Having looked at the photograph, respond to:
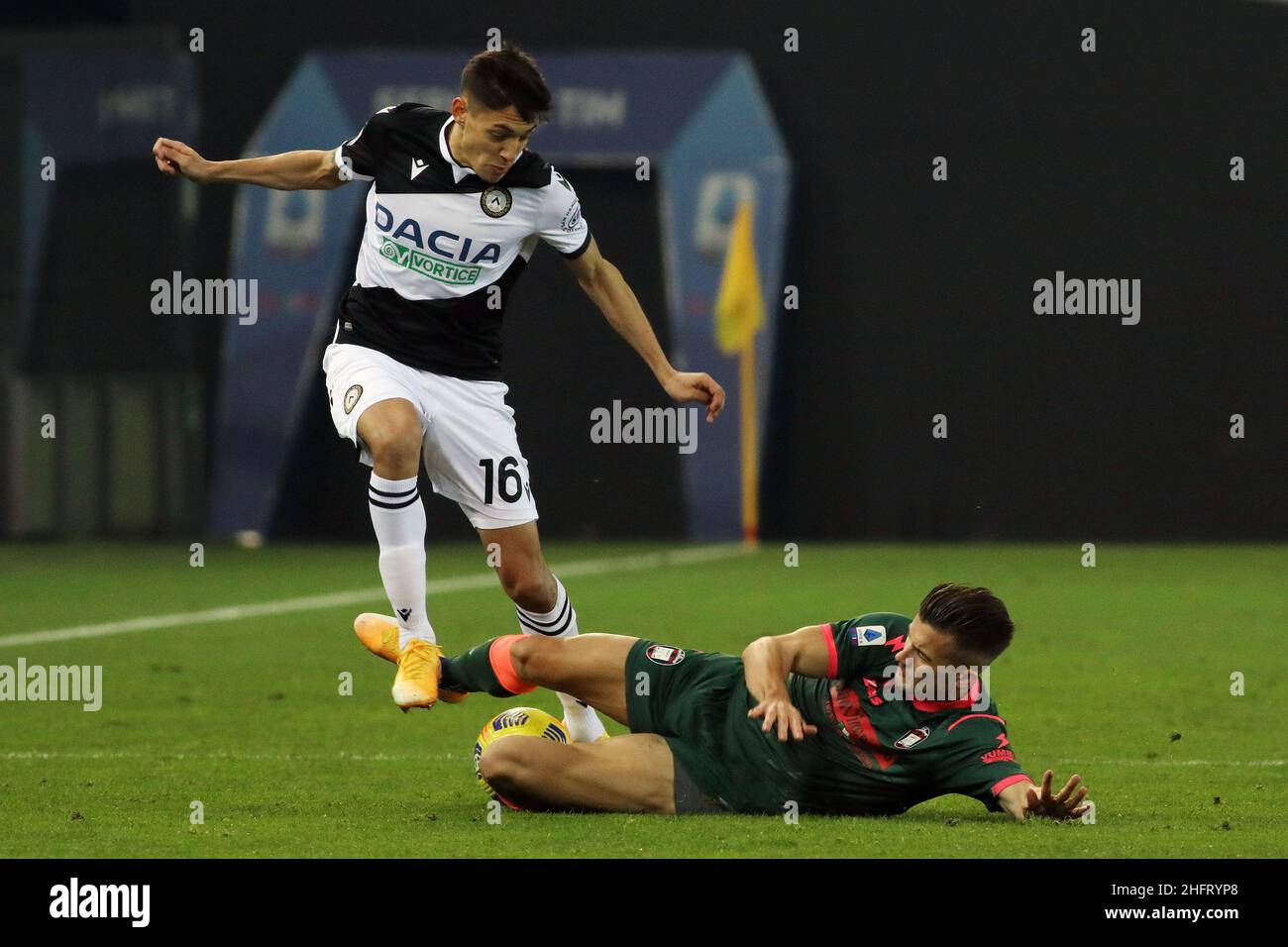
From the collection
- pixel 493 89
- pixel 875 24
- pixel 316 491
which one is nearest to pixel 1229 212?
pixel 875 24

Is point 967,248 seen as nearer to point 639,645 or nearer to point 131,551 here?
point 131,551

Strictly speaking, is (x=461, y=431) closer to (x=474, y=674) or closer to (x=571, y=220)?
(x=571, y=220)

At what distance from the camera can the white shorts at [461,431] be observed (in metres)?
7.07

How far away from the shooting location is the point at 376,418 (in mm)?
6828

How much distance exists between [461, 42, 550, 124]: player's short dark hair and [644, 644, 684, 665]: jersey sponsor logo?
1810mm

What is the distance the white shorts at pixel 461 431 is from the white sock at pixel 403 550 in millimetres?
181

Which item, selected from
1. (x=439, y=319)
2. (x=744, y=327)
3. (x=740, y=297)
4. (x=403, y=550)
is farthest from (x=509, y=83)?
(x=744, y=327)

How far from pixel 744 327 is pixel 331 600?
25.2 ft

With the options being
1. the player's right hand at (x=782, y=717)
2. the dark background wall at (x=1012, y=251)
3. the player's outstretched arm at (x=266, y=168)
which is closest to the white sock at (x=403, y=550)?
the player's outstretched arm at (x=266, y=168)

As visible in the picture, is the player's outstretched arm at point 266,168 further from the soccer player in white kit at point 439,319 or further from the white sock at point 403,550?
the white sock at point 403,550

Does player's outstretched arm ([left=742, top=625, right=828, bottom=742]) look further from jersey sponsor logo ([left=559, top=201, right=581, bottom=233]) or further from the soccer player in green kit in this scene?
jersey sponsor logo ([left=559, top=201, right=581, bottom=233])

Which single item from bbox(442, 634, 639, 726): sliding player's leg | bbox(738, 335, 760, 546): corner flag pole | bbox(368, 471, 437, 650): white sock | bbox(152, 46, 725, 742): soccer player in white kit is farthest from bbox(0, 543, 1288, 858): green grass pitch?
bbox(738, 335, 760, 546): corner flag pole

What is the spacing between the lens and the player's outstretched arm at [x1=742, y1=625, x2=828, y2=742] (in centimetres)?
552

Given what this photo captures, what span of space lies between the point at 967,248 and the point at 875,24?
2638 millimetres
